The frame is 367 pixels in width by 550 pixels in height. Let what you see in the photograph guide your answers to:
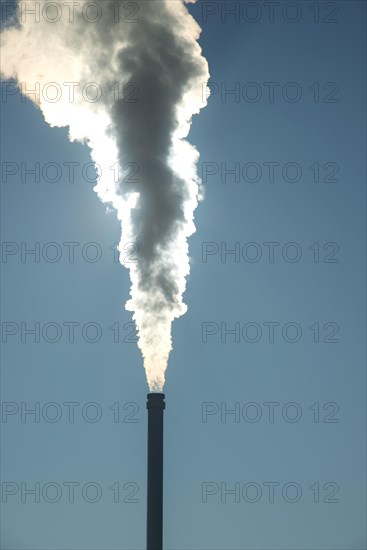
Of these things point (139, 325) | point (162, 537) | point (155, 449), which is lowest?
point (162, 537)

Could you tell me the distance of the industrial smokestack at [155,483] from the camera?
115ft

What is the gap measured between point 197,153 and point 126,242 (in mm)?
4125

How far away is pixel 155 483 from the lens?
35.2m

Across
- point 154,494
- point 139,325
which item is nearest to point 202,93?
point 139,325

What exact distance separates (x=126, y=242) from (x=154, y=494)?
8.68 metres

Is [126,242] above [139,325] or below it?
above

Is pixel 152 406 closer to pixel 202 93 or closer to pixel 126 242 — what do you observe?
pixel 126 242

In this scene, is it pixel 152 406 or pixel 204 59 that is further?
pixel 204 59

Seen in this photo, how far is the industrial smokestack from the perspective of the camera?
115 feet

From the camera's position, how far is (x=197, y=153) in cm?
3847

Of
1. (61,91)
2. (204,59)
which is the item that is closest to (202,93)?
(204,59)

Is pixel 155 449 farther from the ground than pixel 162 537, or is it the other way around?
pixel 155 449

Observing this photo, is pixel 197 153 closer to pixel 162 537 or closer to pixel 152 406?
pixel 152 406

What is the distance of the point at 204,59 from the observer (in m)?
39.1
